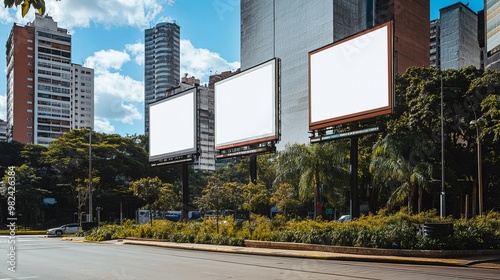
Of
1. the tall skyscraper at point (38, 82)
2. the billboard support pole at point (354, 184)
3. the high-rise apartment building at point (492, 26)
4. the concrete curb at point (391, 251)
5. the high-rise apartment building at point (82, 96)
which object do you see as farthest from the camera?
the high-rise apartment building at point (82, 96)

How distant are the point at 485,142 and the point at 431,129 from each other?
4188 mm

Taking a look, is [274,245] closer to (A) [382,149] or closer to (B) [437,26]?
(A) [382,149]

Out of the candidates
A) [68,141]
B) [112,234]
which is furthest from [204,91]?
[112,234]

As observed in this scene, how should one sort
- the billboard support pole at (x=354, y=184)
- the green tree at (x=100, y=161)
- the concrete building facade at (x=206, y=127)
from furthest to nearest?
the concrete building facade at (x=206, y=127)
the green tree at (x=100, y=161)
the billboard support pole at (x=354, y=184)

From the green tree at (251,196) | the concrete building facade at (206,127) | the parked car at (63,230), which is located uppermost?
the concrete building facade at (206,127)

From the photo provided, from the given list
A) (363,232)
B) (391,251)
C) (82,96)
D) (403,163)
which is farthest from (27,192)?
(82,96)

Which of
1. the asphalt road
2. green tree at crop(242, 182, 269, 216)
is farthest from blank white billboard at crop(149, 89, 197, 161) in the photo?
the asphalt road

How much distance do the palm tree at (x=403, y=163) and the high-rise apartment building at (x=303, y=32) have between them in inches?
2034

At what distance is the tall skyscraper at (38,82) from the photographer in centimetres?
12250

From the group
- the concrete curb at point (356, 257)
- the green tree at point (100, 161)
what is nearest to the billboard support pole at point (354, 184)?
the concrete curb at point (356, 257)

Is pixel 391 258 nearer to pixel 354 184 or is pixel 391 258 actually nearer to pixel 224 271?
pixel 224 271

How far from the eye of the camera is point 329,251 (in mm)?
22094

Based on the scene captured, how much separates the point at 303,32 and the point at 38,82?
70.7 m

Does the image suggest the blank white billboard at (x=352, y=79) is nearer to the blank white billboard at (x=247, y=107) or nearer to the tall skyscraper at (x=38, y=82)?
the blank white billboard at (x=247, y=107)
